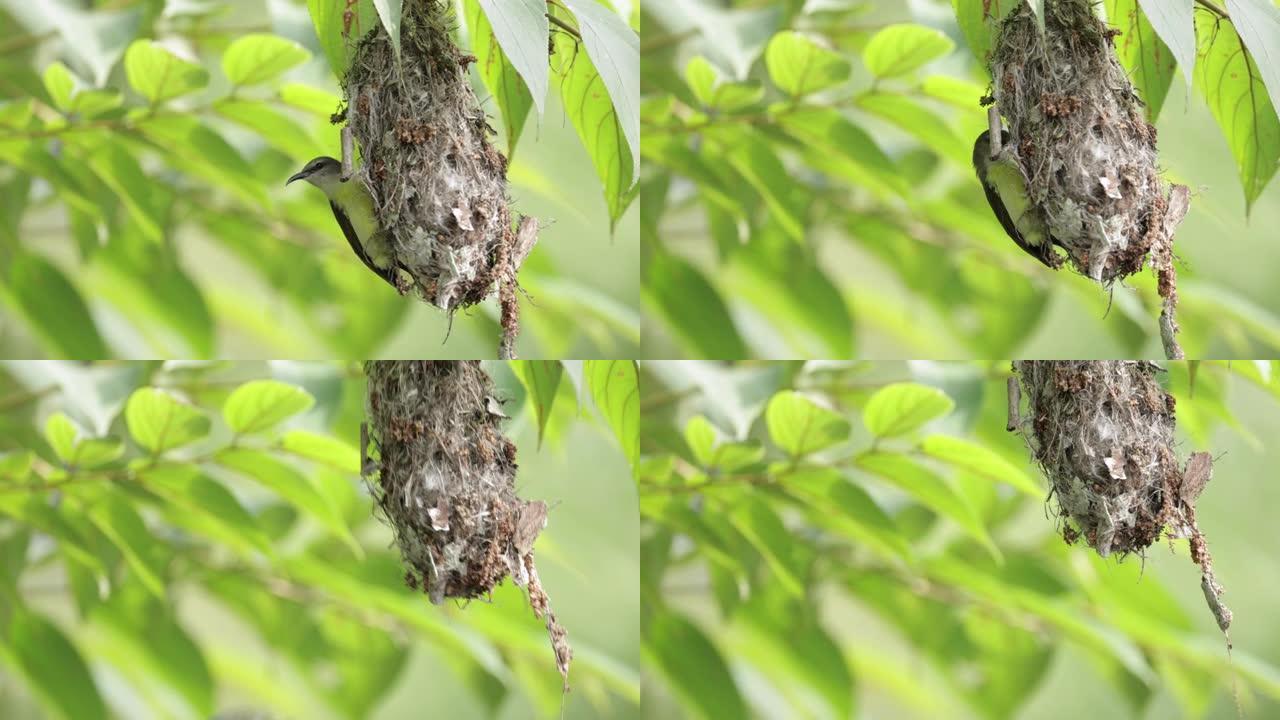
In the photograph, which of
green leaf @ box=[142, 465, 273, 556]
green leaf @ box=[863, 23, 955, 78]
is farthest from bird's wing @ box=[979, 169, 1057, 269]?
green leaf @ box=[142, 465, 273, 556]

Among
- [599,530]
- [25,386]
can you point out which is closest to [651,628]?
[599,530]

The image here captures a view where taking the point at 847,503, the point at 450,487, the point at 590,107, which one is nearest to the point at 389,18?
the point at 590,107

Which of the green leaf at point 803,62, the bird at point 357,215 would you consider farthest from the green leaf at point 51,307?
the green leaf at point 803,62

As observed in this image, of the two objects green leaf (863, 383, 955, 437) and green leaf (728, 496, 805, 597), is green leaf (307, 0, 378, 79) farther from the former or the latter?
green leaf (728, 496, 805, 597)

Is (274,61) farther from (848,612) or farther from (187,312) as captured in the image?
(848,612)

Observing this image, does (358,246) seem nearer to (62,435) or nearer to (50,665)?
(62,435)

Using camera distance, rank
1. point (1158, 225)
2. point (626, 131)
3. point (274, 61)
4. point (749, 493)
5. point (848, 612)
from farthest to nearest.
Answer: point (848, 612), point (749, 493), point (274, 61), point (1158, 225), point (626, 131)
